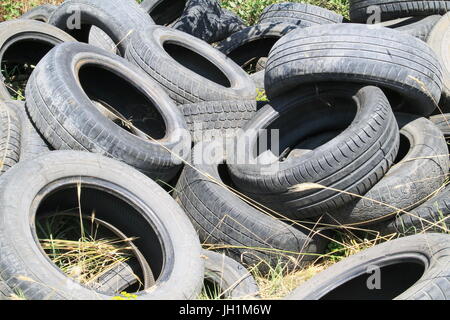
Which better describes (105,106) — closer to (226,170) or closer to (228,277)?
(226,170)

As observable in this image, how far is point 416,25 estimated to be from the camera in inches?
263

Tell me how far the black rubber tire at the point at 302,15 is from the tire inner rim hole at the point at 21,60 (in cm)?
265

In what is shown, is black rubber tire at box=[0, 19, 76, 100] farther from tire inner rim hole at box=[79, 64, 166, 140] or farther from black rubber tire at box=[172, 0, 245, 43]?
black rubber tire at box=[172, 0, 245, 43]

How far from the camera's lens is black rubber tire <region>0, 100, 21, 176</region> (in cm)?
490

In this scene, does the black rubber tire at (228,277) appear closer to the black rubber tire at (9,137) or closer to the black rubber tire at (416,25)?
the black rubber tire at (9,137)

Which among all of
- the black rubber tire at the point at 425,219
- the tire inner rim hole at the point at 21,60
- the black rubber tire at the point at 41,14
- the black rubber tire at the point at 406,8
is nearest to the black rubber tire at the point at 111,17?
the tire inner rim hole at the point at 21,60

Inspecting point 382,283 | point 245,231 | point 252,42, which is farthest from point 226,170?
point 252,42

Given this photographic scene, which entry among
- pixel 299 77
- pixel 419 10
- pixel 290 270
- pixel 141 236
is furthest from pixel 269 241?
pixel 419 10

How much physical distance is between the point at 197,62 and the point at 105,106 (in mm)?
1483

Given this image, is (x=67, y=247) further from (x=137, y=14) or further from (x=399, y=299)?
(x=137, y=14)

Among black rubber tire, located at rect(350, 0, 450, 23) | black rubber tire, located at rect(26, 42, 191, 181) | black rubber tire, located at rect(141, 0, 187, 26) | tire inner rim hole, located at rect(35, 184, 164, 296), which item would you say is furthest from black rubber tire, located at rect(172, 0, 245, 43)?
tire inner rim hole, located at rect(35, 184, 164, 296)

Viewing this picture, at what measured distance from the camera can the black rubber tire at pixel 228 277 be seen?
4.34 m

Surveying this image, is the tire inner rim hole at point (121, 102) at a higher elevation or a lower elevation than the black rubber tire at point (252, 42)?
lower

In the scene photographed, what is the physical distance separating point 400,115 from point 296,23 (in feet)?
8.12
